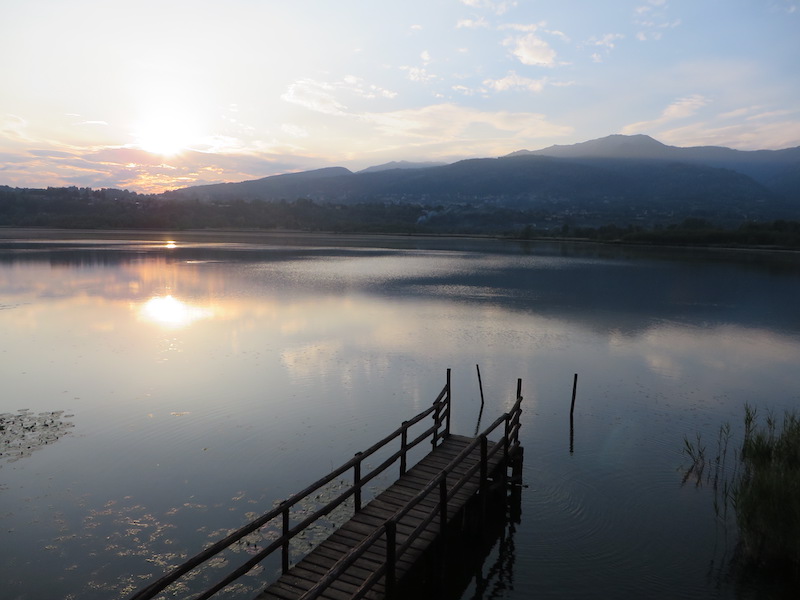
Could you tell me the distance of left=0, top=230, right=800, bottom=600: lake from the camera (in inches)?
433

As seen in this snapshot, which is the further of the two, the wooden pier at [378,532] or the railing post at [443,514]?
the railing post at [443,514]

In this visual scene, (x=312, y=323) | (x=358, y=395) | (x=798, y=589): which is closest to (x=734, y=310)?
(x=312, y=323)

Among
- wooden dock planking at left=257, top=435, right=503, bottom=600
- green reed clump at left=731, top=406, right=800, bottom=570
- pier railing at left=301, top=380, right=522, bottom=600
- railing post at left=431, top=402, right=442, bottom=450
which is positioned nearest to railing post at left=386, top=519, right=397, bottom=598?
pier railing at left=301, top=380, right=522, bottom=600

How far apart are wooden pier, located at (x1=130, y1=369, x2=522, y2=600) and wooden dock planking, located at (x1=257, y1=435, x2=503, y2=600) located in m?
0.02

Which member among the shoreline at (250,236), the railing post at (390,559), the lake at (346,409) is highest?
the shoreline at (250,236)

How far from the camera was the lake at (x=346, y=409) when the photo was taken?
1100 cm

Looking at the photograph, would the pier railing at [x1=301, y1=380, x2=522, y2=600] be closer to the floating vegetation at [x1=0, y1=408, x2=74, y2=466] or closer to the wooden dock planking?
the wooden dock planking

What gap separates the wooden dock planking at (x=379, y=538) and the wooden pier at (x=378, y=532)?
15 millimetres

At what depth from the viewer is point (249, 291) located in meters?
45.1

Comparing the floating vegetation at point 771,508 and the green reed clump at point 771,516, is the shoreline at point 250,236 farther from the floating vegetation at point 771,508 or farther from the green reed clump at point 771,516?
the green reed clump at point 771,516

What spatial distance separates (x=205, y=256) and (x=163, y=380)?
64.4 meters

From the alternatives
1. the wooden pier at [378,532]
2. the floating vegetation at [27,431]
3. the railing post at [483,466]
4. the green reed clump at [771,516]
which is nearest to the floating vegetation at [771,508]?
the green reed clump at [771,516]

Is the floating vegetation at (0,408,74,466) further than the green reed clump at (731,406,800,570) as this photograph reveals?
Yes

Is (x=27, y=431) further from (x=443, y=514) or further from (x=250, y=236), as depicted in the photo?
(x=250, y=236)
